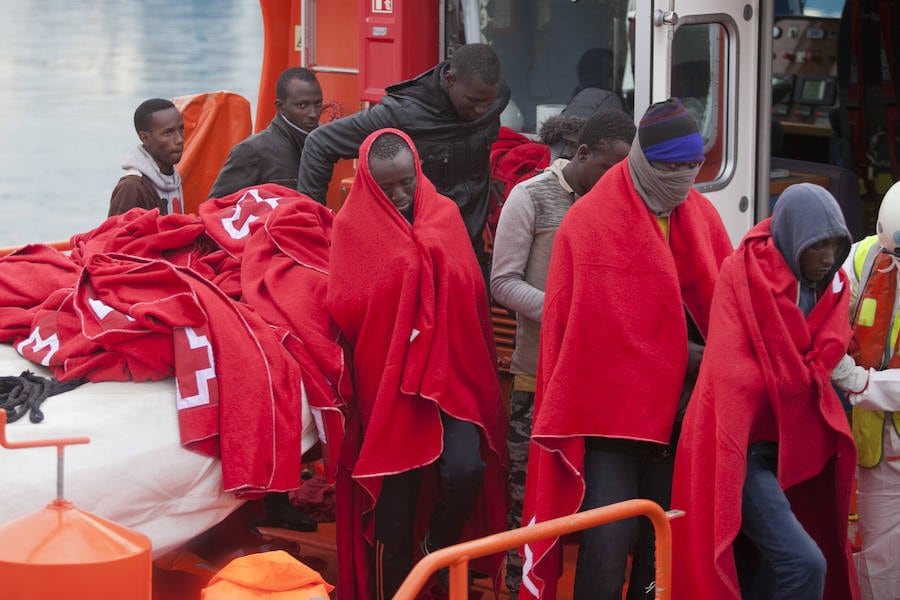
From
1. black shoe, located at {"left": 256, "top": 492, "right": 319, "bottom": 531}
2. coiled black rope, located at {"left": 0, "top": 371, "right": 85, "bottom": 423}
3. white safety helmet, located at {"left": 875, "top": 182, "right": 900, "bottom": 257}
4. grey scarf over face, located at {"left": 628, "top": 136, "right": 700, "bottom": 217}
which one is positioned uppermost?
grey scarf over face, located at {"left": 628, "top": 136, "right": 700, "bottom": 217}

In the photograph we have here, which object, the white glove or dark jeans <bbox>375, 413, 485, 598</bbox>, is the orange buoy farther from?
the white glove

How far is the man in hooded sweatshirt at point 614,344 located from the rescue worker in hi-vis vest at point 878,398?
2.09 feet

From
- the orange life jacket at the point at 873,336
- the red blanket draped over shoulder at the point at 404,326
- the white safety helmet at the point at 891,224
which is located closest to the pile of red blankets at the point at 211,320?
the red blanket draped over shoulder at the point at 404,326

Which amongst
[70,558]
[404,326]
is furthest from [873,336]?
[70,558]

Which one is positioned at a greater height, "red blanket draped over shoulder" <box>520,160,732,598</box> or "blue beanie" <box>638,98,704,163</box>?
"blue beanie" <box>638,98,704,163</box>

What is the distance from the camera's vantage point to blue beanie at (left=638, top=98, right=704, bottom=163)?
3.70 m

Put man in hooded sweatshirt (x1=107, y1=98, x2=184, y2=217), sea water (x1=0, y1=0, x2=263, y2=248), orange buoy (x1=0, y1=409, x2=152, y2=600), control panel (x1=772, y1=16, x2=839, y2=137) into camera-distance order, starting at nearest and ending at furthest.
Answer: orange buoy (x1=0, y1=409, x2=152, y2=600), man in hooded sweatshirt (x1=107, y1=98, x2=184, y2=217), control panel (x1=772, y1=16, x2=839, y2=137), sea water (x1=0, y1=0, x2=263, y2=248)

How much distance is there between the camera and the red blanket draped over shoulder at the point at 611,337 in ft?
12.2

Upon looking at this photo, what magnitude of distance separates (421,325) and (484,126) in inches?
54.3

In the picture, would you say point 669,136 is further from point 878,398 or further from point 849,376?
point 878,398

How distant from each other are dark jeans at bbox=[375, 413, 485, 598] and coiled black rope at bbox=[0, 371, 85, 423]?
1.05m

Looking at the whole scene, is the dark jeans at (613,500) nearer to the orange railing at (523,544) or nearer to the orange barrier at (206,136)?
the orange railing at (523,544)

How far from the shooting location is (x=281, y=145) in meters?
5.80

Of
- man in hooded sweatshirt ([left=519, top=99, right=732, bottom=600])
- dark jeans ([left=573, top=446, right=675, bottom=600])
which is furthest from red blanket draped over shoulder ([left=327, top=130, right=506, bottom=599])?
dark jeans ([left=573, top=446, right=675, bottom=600])
